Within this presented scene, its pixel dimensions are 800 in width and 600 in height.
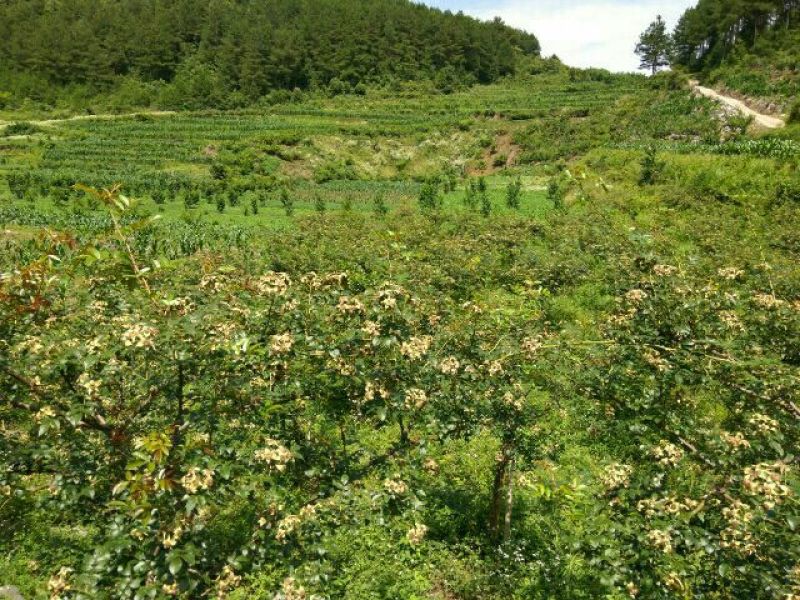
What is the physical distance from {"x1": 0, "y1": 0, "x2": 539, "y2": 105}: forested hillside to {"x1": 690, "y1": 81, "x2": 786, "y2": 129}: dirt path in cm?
4937

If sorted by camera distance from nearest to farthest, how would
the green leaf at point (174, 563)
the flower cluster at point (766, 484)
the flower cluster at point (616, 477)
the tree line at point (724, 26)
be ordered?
the green leaf at point (174, 563), the flower cluster at point (766, 484), the flower cluster at point (616, 477), the tree line at point (724, 26)

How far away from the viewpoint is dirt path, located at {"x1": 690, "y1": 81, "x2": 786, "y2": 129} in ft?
111

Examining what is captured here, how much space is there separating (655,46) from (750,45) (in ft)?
131

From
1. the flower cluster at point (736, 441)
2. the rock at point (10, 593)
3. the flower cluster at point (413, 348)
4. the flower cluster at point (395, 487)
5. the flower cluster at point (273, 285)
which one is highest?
the flower cluster at point (273, 285)

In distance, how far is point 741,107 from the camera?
40000 mm

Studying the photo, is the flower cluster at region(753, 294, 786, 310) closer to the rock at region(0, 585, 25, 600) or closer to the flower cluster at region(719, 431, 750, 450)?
the flower cluster at region(719, 431, 750, 450)

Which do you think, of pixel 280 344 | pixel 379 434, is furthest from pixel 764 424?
pixel 379 434

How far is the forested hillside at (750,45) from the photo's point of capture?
41.3m

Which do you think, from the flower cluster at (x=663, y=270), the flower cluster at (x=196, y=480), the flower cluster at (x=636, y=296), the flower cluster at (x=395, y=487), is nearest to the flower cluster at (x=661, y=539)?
the flower cluster at (x=395, y=487)

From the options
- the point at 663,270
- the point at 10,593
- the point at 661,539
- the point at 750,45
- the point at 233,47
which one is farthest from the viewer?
the point at 233,47

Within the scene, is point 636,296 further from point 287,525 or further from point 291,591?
point 291,591

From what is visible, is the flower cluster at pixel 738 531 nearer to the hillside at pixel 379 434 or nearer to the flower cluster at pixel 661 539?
the hillside at pixel 379 434

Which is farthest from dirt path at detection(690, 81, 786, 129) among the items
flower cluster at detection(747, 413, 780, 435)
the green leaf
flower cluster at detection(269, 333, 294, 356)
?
the green leaf

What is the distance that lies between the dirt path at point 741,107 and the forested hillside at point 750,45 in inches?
48.8
